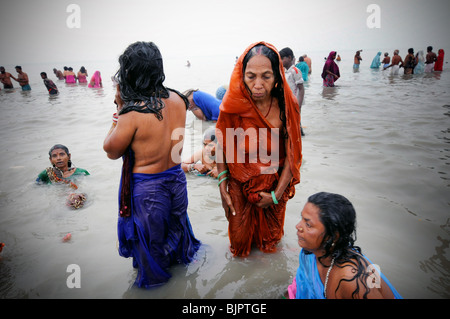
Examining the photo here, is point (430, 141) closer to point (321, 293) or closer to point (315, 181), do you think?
point (315, 181)

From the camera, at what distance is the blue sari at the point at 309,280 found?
1.64 meters

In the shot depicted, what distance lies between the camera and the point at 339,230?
4.85 feet

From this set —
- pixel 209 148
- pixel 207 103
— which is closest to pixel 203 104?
pixel 207 103

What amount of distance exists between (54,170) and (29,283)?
2361 millimetres

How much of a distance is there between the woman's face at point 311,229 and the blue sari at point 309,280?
18cm

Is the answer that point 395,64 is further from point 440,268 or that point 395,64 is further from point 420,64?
point 440,268

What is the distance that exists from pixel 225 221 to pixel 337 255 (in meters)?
1.91

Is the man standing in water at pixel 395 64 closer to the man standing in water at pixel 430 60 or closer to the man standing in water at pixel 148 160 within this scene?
the man standing in water at pixel 430 60

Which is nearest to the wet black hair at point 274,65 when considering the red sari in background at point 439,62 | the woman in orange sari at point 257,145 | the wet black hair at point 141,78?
the woman in orange sari at point 257,145

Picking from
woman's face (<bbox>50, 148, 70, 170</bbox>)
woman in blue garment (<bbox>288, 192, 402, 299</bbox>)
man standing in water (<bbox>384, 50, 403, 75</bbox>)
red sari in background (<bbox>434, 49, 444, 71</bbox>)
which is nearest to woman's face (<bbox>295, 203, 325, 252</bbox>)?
woman in blue garment (<bbox>288, 192, 402, 299</bbox>)

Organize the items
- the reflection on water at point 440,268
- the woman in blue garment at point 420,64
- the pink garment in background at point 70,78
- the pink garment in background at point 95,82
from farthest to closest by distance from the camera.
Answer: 1. the pink garment in background at point 70,78
2. the pink garment in background at point 95,82
3. the woman in blue garment at point 420,64
4. the reflection on water at point 440,268

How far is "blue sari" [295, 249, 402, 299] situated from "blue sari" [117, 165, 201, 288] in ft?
3.70
